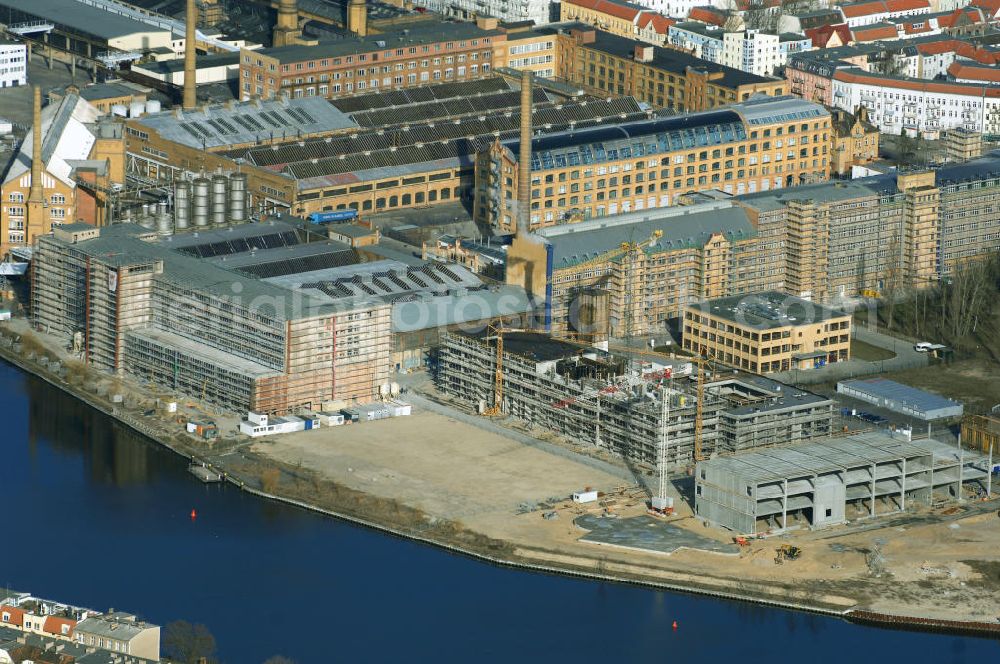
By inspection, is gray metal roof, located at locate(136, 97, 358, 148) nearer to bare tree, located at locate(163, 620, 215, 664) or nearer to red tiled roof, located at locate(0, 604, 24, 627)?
bare tree, located at locate(163, 620, 215, 664)

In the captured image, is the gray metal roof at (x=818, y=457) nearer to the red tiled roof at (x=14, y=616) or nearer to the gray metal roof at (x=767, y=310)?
the gray metal roof at (x=767, y=310)

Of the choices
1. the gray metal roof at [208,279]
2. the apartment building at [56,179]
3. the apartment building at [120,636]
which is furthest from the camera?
Result: the apartment building at [56,179]

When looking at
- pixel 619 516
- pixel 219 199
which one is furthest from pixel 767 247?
pixel 619 516

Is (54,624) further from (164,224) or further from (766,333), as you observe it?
(164,224)

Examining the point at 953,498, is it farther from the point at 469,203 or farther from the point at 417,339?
the point at 469,203

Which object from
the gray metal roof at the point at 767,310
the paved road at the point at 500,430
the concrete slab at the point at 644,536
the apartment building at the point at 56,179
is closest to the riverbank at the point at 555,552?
the concrete slab at the point at 644,536

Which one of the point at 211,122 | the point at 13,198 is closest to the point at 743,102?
the point at 211,122

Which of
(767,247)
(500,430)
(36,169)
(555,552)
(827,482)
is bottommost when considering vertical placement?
(555,552)
